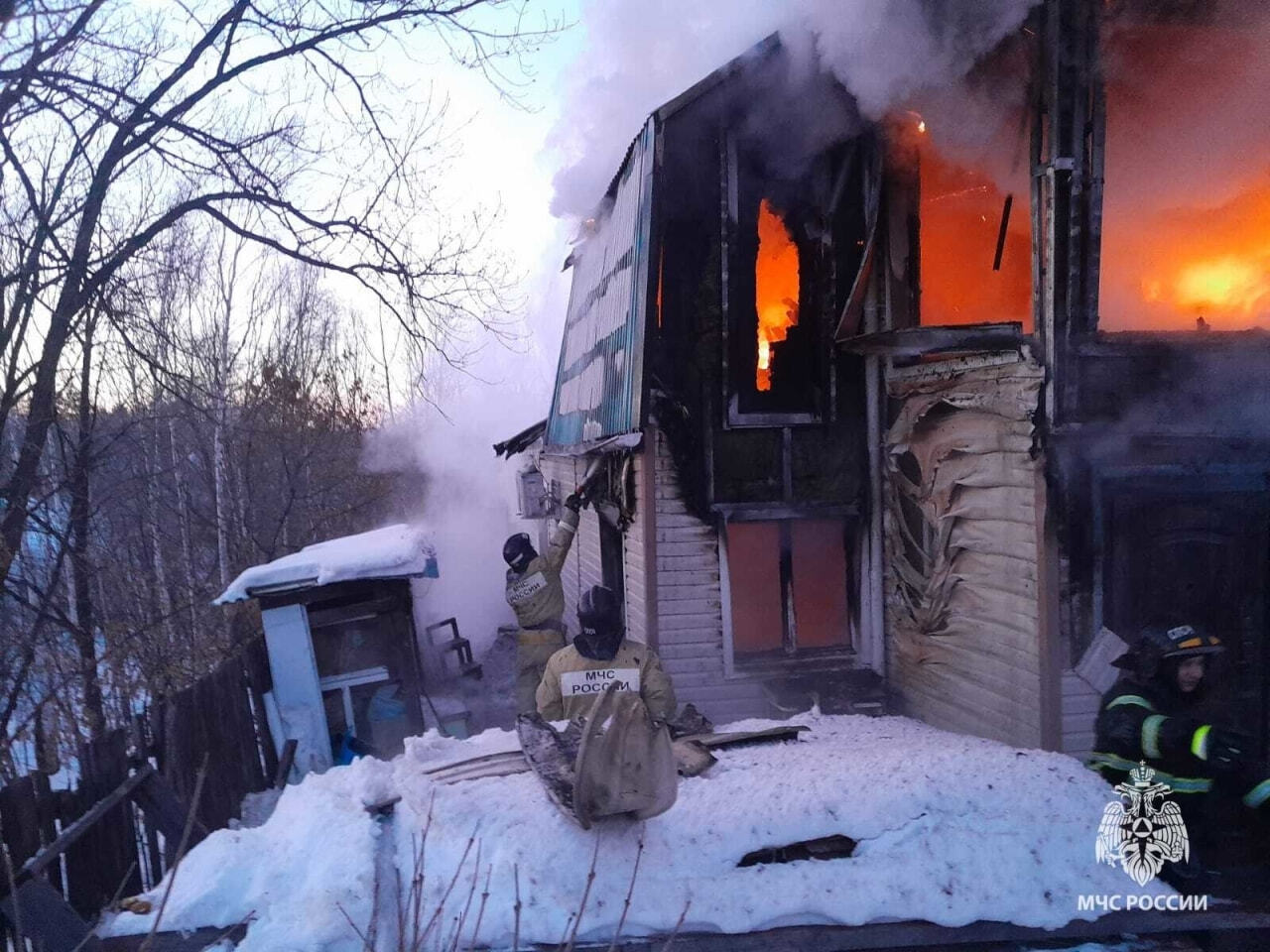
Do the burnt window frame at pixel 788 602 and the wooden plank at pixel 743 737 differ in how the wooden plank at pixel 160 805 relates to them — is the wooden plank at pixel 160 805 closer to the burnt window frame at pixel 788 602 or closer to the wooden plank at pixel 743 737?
the wooden plank at pixel 743 737

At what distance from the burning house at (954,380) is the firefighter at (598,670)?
2.44 meters

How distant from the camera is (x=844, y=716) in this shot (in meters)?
7.03

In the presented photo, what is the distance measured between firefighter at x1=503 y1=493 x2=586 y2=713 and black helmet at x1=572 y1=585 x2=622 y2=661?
10.4ft

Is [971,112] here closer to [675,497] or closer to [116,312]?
[675,497]

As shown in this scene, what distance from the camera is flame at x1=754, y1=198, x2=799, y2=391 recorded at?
7.86 meters

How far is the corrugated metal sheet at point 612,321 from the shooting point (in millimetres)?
7586

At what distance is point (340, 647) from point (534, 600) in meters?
2.14

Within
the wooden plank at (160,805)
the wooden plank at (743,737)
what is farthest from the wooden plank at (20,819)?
the wooden plank at (743,737)

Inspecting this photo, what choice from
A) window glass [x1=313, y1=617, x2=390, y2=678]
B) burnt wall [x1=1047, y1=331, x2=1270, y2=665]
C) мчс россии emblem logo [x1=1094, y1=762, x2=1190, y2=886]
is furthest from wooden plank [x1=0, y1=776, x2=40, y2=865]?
burnt wall [x1=1047, y1=331, x2=1270, y2=665]

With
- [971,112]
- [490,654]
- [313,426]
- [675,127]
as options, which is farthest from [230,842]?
[313,426]

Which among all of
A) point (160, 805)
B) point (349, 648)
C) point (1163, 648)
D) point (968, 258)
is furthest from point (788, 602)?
point (160, 805)

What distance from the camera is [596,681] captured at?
5.06m

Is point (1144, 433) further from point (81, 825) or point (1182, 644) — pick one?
point (81, 825)

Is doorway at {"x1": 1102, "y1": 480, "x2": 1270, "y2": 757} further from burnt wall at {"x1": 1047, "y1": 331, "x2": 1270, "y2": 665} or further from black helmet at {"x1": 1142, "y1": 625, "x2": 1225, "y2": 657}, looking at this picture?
black helmet at {"x1": 1142, "y1": 625, "x2": 1225, "y2": 657}
